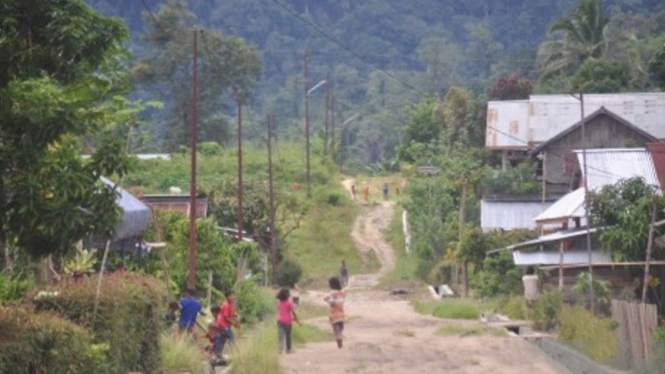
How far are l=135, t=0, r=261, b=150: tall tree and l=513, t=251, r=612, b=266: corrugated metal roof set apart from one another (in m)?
46.6

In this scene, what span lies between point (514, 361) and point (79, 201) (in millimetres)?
14158

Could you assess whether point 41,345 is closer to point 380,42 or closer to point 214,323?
point 214,323

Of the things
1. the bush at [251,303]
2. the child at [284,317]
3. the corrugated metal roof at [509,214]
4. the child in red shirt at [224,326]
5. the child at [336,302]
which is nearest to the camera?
the child in red shirt at [224,326]

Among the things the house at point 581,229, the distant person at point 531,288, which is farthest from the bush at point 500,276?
the distant person at point 531,288

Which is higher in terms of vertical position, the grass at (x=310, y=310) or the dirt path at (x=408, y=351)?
the grass at (x=310, y=310)

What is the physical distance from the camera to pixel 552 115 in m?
60.5

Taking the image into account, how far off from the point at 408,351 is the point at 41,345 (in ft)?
47.7

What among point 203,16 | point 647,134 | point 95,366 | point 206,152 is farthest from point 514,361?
point 203,16

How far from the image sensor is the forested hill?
122 meters

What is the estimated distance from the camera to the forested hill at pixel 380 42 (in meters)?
122

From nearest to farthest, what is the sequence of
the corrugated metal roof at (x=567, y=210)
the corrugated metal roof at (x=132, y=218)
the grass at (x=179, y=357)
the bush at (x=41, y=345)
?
the bush at (x=41, y=345), the grass at (x=179, y=357), the corrugated metal roof at (x=132, y=218), the corrugated metal roof at (x=567, y=210)

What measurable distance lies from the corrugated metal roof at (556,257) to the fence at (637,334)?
959cm

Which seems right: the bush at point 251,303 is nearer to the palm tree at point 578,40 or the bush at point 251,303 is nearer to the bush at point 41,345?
the bush at point 41,345

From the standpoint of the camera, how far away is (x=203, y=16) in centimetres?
16475
